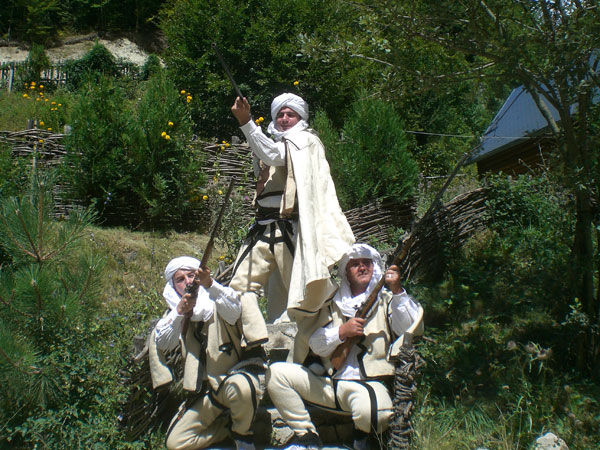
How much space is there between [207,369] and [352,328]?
0.84m

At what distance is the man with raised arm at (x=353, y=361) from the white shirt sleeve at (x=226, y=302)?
0.36 m

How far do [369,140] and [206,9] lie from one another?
20.8ft

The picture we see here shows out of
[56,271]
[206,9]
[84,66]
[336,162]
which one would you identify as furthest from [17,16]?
[56,271]

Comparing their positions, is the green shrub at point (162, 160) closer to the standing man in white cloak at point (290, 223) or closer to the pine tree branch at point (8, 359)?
the standing man in white cloak at point (290, 223)

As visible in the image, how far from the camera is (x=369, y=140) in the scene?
275 inches

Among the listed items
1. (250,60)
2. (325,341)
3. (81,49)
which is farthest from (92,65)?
(325,341)

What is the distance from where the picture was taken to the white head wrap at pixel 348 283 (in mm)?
3424

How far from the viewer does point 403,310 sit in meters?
3.30

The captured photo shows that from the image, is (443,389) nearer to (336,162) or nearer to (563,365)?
(563,365)

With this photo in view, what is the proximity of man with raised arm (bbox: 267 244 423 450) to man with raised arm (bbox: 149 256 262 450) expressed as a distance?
20 cm

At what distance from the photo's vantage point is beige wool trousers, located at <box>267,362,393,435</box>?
123 inches

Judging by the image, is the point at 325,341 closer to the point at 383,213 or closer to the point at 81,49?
the point at 383,213

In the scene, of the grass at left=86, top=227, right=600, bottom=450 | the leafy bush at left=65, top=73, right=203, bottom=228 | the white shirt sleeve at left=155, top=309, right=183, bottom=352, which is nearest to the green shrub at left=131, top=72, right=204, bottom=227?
the leafy bush at left=65, top=73, right=203, bottom=228

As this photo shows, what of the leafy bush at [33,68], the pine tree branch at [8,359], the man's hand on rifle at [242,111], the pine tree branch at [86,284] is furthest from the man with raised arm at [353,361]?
the leafy bush at [33,68]
